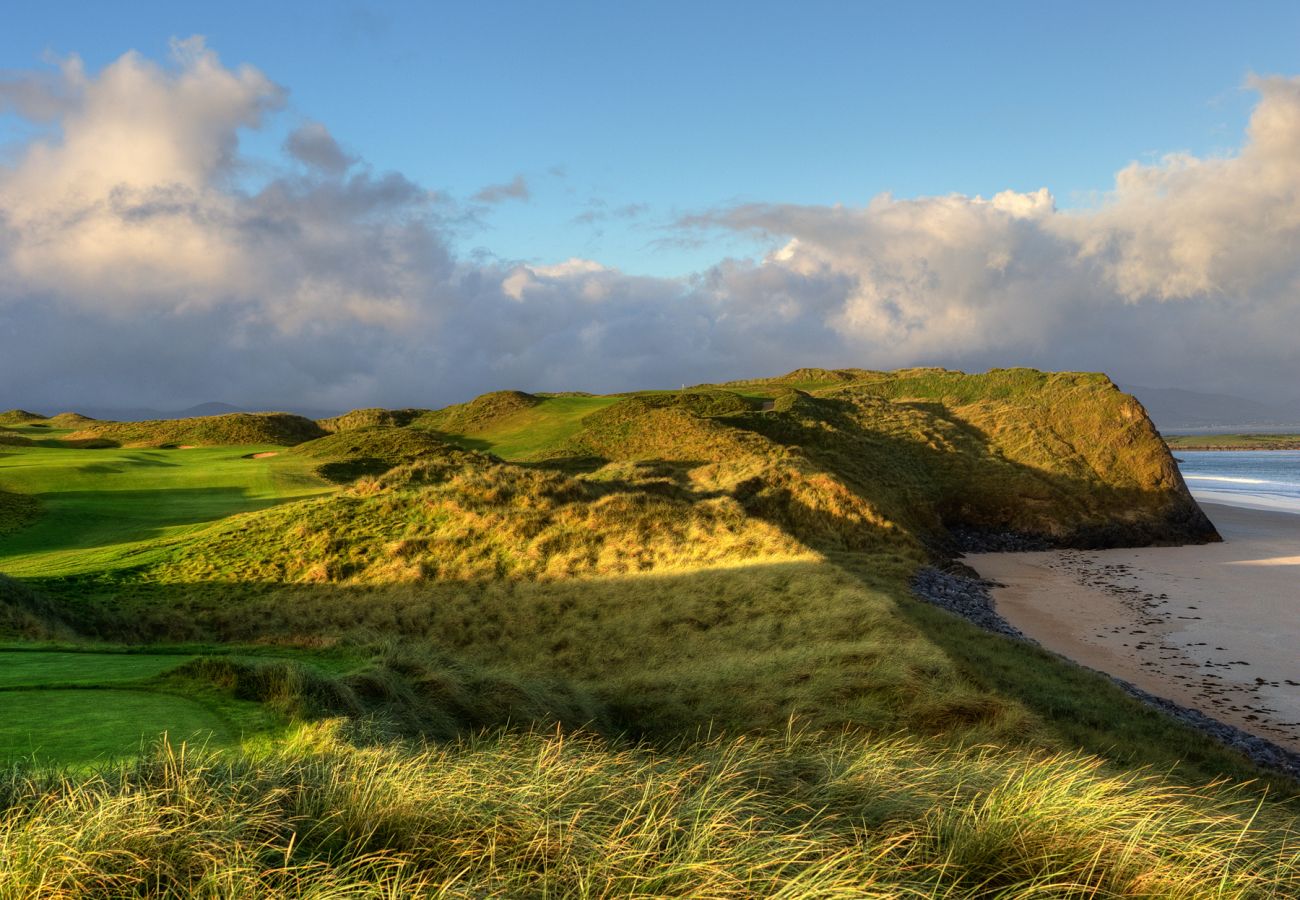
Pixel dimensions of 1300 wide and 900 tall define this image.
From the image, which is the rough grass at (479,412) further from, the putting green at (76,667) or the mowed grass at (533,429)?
the putting green at (76,667)

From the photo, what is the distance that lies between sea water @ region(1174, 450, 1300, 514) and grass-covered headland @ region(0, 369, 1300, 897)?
2104 centimetres

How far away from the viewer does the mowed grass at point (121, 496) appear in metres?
18.2

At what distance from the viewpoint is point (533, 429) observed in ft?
140

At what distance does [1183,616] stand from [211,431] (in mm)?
48817

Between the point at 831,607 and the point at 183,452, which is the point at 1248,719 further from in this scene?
the point at 183,452

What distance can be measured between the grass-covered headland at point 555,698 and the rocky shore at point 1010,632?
1.14 meters

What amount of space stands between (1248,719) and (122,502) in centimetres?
2852

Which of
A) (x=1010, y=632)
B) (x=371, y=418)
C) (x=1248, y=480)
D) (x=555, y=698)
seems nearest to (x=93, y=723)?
(x=555, y=698)

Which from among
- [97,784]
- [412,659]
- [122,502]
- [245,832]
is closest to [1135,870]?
[245,832]

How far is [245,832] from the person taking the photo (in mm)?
3668

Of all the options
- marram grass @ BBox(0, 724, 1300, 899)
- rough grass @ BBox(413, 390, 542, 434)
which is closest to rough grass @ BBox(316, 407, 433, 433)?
rough grass @ BBox(413, 390, 542, 434)

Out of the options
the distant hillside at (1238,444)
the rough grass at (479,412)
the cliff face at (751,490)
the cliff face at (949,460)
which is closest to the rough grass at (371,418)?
the rough grass at (479,412)

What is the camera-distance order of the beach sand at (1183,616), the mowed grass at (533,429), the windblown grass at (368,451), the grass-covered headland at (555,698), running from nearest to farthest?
the grass-covered headland at (555,698)
the beach sand at (1183,616)
the windblown grass at (368,451)
the mowed grass at (533,429)

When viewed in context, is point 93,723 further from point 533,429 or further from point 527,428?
point 527,428
